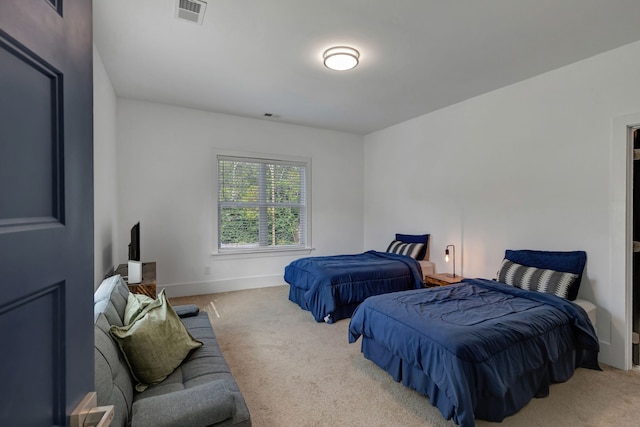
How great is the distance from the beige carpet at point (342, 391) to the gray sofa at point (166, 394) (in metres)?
0.53

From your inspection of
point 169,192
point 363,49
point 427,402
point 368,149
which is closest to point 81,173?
point 427,402

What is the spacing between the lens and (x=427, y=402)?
84.1 inches

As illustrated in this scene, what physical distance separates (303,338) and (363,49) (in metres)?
2.83

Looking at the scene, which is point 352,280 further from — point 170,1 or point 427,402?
point 170,1

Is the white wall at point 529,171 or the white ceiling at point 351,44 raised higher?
the white ceiling at point 351,44

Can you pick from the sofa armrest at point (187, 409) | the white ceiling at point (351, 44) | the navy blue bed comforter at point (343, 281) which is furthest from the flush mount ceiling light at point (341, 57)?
the sofa armrest at point (187, 409)

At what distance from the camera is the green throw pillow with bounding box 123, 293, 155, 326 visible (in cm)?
194

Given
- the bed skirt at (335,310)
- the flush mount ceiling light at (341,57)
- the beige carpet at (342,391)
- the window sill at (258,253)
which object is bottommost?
the beige carpet at (342,391)

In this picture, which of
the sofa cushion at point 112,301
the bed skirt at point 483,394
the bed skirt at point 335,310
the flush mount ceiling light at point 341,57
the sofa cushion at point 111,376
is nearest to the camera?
the sofa cushion at point 111,376

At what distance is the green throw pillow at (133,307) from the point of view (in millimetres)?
1941

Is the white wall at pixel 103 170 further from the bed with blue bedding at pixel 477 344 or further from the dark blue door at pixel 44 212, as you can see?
the bed with blue bedding at pixel 477 344

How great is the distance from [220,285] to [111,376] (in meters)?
3.54

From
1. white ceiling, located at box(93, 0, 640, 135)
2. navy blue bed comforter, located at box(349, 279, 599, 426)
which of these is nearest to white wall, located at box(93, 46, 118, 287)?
white ceiling, located at box(93, 0, 640, 135)

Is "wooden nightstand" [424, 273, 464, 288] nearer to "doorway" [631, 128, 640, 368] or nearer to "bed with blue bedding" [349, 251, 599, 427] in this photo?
"bed with blue bedding" [349, 251, 599, 427]
